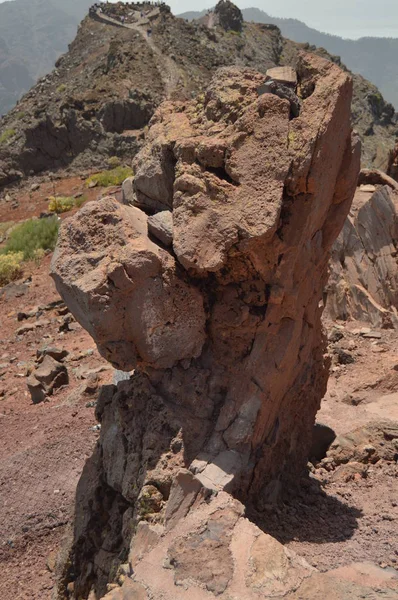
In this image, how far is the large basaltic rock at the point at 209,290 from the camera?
4.46 metres

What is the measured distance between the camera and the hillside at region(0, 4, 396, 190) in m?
31.6

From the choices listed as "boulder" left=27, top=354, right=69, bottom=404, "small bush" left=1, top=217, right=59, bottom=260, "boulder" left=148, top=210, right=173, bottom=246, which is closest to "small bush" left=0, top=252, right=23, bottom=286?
"small bush" left=1, top=217, right=59, bottom=260

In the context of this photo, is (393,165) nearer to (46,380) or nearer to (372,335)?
(372,335)

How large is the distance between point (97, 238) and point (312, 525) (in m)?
2.71

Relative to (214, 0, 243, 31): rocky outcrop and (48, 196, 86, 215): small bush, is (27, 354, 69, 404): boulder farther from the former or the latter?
(214, 0, 243, 31): rocky outcrop

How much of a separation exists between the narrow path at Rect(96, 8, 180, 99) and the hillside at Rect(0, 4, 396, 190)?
0.21 feet

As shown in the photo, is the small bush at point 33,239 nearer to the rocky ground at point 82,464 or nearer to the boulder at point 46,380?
the rocky ground at point 82,464

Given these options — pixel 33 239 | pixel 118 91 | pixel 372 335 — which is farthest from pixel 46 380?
pixel 118 91

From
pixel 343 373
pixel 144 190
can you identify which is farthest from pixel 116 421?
pixel 343 373

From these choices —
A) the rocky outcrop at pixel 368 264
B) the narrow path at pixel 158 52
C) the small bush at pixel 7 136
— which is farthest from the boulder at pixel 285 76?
the small bush at pixel 7 136

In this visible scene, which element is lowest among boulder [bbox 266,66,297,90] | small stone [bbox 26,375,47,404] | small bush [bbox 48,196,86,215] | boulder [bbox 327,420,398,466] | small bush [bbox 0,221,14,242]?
small stone [bbox 26,375,47,404]

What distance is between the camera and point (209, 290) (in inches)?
192

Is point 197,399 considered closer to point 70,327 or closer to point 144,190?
point 144,190

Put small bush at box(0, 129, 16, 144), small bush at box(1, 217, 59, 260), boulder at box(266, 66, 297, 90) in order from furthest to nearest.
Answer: small bush at box(0, 129, 16, 144)
small bush at box(1, 217, 59, 260)
boulder at box(266, 66, 297, 90)
